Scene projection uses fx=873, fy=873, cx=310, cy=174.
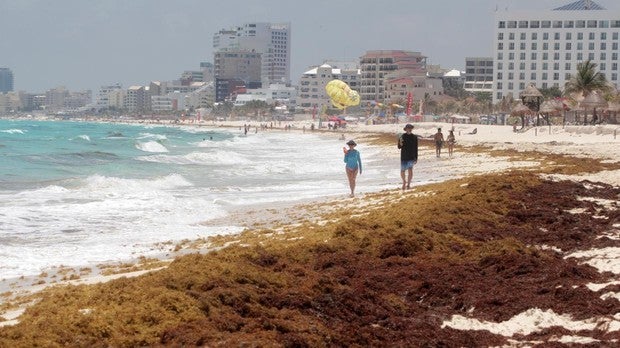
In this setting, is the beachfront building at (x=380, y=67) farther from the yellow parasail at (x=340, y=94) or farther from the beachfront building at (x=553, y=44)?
the yellow parasail at (x=340, y=94)

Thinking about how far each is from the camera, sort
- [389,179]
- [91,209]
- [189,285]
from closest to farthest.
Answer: [189,285] < [91,209] < [389,179]

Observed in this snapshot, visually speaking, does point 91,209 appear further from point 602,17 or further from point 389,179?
point 602,17

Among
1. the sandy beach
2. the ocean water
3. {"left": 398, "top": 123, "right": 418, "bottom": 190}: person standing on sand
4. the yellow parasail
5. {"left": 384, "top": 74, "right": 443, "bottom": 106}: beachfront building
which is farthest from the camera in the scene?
{"left": 384, "top": 74, "right": 443, "bottom": 106}: beachfront building

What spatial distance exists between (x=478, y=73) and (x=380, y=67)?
19.9m

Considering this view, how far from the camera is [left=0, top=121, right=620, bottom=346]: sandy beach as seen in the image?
22.1ft

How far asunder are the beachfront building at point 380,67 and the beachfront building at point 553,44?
49.0 m

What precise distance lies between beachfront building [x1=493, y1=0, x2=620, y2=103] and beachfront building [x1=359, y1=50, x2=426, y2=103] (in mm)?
49016

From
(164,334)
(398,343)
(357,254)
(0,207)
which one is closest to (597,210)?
(357,254)

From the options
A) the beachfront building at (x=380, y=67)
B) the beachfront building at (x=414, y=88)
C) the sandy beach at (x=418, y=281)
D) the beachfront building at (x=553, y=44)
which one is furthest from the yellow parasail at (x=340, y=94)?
the beachfront building at (x=380, y=67)

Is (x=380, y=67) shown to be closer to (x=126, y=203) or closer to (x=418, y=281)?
(x=126, y=203)

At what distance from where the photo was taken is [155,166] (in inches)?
1624

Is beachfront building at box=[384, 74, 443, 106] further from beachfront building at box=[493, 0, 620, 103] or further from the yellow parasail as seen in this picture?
the yellow parasail

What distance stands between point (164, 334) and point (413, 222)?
240 inches

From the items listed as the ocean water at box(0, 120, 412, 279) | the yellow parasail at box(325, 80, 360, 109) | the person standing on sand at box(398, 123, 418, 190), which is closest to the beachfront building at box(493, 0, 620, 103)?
the yellow parasail at box(325, 80, 360, 109)
